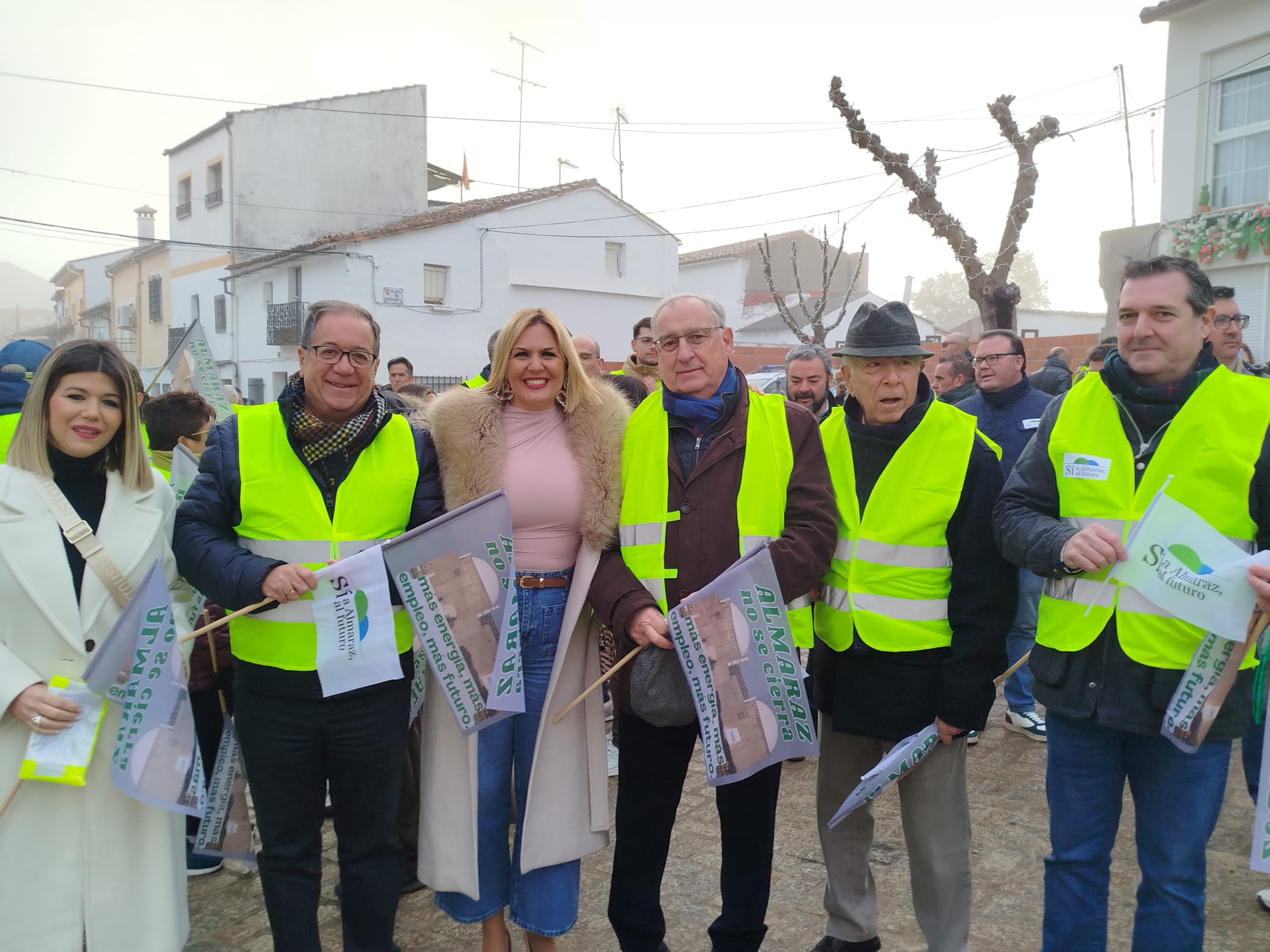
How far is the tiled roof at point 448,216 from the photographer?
82.8ft

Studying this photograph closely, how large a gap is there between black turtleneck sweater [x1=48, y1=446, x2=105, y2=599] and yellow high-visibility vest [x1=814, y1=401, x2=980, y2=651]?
7.45 feet

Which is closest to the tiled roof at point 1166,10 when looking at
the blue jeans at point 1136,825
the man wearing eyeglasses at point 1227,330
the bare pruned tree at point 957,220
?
the bare pruned tree at point 957,220

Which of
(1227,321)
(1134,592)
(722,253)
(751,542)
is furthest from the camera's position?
(722,253)

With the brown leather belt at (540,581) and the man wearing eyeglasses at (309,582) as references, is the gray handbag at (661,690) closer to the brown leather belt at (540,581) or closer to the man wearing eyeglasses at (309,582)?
the brown leather belt at (540,581)

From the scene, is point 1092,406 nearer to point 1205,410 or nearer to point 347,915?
point 1205,410

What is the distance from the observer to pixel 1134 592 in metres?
2.54

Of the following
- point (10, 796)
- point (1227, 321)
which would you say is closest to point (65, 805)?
point (10, 796)

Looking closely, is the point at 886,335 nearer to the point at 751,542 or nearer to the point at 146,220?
the point at 751,542

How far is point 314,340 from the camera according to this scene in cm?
287

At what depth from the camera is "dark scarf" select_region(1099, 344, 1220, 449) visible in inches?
101

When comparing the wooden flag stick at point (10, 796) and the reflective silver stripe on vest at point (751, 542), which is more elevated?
the reflective silver stripe on vest at point (751, 542)

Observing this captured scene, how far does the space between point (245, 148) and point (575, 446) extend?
3103cm

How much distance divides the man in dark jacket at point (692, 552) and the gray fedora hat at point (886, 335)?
0.91ft

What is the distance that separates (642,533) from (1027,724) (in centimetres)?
366
